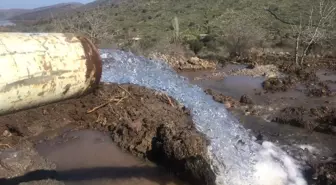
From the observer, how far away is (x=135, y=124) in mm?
9117

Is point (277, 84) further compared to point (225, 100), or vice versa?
point (277, 84)

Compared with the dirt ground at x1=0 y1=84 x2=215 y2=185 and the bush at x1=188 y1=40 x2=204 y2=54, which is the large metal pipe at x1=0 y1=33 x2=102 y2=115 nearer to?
the dirt ground at x1=0 y1=84 x2=215 y2=185

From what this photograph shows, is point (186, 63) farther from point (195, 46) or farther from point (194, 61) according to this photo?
point (195, 46)

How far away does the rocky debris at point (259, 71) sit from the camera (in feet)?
52.5

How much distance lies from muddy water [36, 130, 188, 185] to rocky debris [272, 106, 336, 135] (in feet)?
14.9

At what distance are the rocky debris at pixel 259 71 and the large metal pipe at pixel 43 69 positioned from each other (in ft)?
45.9

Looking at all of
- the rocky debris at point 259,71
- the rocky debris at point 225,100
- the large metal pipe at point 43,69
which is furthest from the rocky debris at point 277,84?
the large metal pipe at point 43,69

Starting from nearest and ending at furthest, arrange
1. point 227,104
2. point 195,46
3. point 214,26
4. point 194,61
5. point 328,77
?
point 227,104 → point 328,77 → point 194,61 → point 195,46 → point 214,26

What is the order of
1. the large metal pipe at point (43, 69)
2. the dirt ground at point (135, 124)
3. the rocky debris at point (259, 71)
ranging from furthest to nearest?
the rocky debris at point (259, 71) < the dirt ground at point (135, 124) < the large metal pipe at point (43, 69)

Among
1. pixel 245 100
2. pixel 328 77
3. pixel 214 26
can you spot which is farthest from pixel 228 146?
pixel 214 26

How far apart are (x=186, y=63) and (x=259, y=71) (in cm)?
352

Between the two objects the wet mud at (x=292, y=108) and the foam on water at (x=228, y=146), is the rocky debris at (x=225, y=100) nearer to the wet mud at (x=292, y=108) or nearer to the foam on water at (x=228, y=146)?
the wet mud at (x=292, y=108)

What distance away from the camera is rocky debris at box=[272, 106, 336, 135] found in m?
9.84

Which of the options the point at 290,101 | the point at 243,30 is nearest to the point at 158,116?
the point at 290,101
